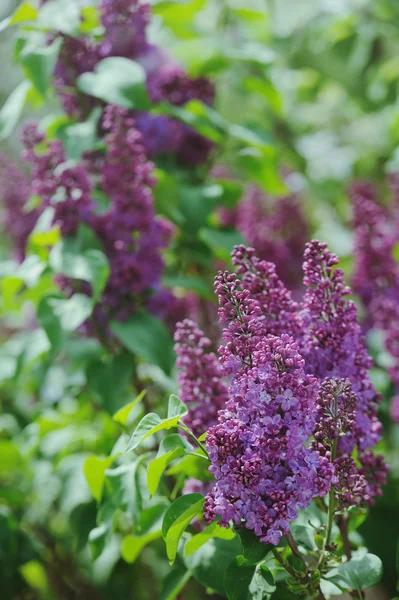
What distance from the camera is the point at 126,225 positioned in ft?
4.29

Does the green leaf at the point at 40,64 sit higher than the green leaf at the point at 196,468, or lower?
higher

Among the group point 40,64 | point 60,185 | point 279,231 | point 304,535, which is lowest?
point 279,231

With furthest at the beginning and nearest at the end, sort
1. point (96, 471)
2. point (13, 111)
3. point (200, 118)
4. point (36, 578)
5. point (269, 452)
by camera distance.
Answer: point (36, 578) < point (200, 118) < point (13, 111) < point (96, 471) < point (269, 452)

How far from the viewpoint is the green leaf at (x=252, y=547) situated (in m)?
0.74

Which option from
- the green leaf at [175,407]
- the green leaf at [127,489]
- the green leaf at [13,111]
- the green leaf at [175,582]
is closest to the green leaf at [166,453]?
the green leaf at [175,407]

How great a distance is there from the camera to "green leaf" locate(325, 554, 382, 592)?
791 millimetres

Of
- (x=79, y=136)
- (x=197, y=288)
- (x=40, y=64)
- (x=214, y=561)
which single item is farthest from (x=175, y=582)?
(x=40, y=64)

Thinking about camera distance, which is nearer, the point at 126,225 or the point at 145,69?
the point at 126,225

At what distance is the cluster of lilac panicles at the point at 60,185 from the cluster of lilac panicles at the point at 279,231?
576 millimetres

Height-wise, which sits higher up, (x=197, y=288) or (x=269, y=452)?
(x=269, y=452)

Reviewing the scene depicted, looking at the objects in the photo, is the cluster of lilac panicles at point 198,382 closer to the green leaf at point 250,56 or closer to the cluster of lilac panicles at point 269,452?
the cluster of lilac panicles at point 269,452

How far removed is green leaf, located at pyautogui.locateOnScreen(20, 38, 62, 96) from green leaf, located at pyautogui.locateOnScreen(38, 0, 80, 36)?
0.07 m

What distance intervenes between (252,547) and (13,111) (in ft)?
3.51

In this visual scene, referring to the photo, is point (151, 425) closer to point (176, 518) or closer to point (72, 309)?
point (176, 518)
